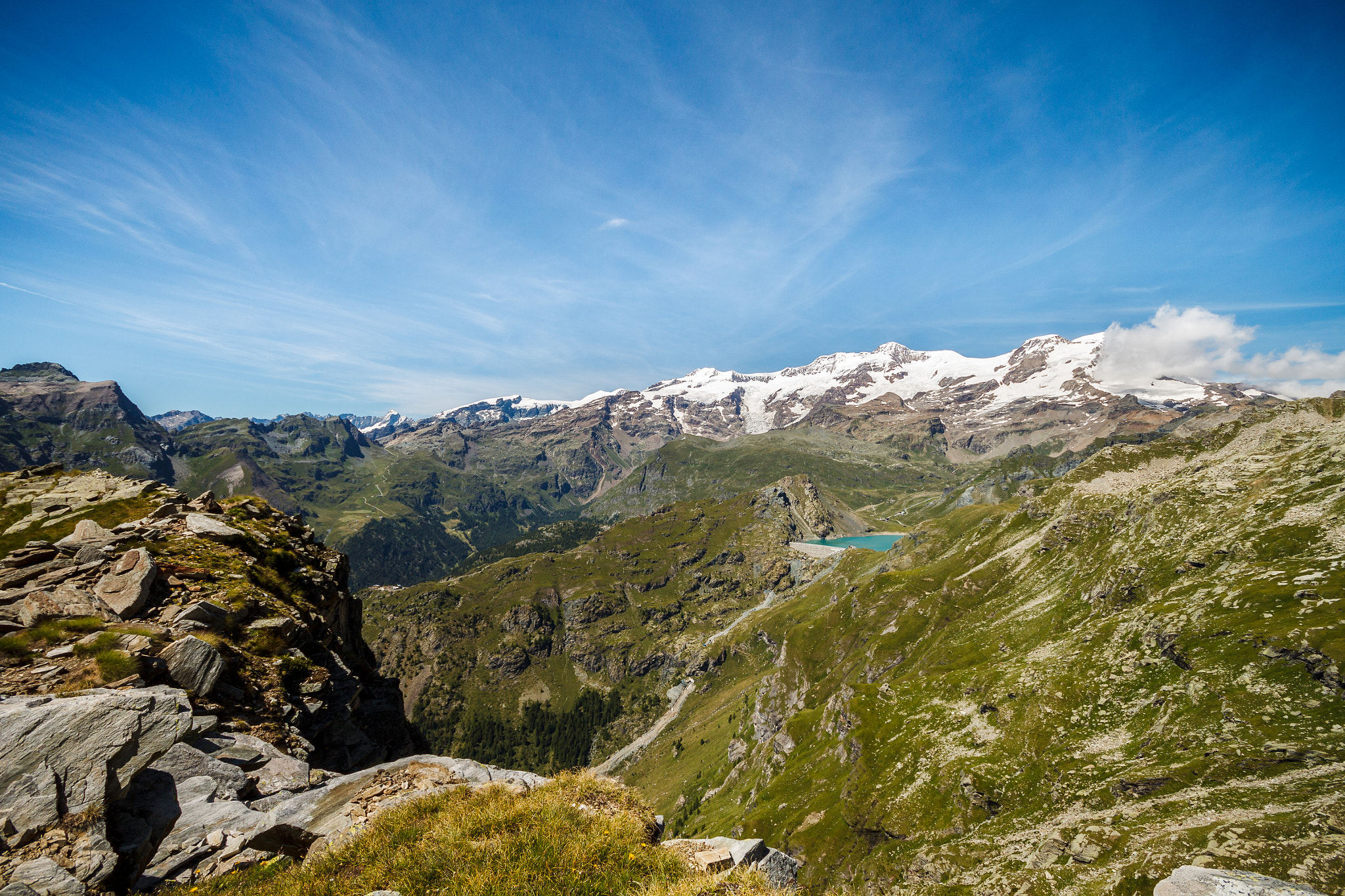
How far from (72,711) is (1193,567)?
401 ft

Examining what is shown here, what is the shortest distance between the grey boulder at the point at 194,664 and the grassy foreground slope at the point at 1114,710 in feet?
203

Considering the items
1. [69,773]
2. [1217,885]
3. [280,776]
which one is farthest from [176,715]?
[1217,885]

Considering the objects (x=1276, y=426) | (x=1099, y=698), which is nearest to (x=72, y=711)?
(x=1099, y=698)

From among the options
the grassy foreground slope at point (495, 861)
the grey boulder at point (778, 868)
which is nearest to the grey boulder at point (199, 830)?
the grassy foreground slope at point (495, 861)

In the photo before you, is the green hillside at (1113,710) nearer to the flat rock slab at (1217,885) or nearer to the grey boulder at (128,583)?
the flat rock slab at (1217,885)

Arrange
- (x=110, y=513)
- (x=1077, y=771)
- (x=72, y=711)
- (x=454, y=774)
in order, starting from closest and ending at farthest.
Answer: (x=72, y=711), (x=454, y=774), (x=110, y=513), (x=1077, y=771)

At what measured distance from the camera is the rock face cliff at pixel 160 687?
1136 cm

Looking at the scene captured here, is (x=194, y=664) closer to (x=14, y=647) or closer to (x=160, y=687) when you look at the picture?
(x=160, y=687)

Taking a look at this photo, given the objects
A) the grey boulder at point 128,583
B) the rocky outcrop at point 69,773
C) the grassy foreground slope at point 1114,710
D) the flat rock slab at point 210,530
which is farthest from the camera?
the grassy foreground slope at point 1114,710

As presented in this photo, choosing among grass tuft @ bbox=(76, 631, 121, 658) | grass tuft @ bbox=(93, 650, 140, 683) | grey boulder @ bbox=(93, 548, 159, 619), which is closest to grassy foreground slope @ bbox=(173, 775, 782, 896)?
grass tuft @ bbox=(93, 650, 140, 683)

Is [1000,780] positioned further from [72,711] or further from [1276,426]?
[1276,426]

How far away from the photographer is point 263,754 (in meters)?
19.8

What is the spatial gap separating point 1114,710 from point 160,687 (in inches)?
3644

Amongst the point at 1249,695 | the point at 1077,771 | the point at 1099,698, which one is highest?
the point at 1249,695
